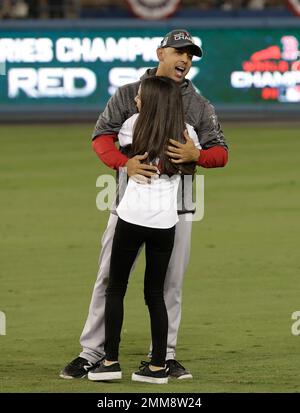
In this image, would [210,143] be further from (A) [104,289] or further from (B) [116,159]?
(A) [104,289]

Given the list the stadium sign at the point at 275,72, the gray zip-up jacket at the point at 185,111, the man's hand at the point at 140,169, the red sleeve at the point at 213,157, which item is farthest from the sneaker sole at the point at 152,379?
the stadium sign at the point at 275,72

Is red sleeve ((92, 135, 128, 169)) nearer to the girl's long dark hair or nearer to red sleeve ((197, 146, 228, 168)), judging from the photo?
the girl's long dark hair

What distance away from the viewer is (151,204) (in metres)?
7.35

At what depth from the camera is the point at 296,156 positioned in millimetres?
19922

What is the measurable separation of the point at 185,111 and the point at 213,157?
30cm

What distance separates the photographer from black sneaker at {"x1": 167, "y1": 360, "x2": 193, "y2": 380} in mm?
7621

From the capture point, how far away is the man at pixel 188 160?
24.7 ft

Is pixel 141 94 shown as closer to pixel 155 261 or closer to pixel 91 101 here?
pixel 155 261

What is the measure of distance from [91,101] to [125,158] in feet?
57.7

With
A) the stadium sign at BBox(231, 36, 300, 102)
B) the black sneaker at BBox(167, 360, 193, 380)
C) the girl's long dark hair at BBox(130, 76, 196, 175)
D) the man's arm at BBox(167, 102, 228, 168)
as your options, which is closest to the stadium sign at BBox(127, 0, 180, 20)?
the stadium sign at BBox(231, 36, 300, 102)

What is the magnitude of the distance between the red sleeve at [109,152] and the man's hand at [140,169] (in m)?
0.12

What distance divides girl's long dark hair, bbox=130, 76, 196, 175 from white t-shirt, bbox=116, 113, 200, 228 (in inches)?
4.0

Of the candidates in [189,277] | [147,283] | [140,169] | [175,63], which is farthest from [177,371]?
[189,277]

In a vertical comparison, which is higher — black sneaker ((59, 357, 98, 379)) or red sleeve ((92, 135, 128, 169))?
red sleeve ((92, 135, 128, 169))
